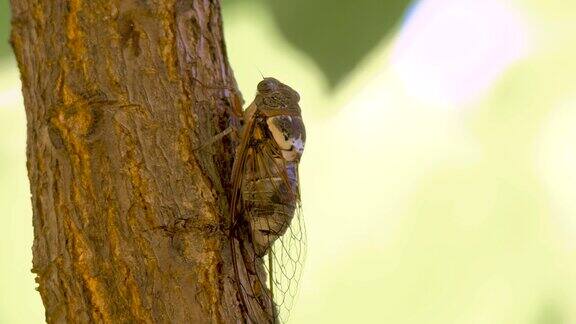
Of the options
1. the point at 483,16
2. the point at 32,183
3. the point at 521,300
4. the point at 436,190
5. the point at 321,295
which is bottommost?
the point at 521,300

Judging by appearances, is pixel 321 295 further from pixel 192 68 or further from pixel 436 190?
pixel 192 68

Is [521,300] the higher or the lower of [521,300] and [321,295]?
the lower

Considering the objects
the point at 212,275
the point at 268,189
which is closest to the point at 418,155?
the point at 268,189

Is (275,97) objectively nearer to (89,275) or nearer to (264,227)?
(264,227)

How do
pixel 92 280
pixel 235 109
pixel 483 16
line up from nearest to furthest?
pixel 92 280
pixel 235 109
pixel 483 16

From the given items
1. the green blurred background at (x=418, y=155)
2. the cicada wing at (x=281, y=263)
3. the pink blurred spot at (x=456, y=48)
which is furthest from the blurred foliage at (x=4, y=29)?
the cicada wing at (x=281, y=263)

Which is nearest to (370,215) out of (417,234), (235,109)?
(417,234)
